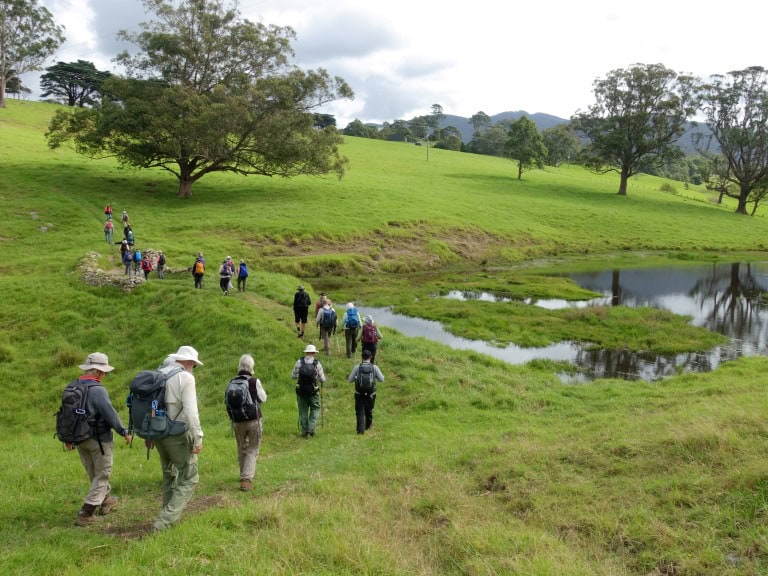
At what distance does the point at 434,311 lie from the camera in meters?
29.8

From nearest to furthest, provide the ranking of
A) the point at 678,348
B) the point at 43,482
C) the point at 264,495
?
the point at 264,495 → the point at 43,482 → the point at 678,348

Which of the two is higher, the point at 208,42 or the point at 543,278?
the point at 208,42

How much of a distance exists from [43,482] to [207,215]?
37.6 metres

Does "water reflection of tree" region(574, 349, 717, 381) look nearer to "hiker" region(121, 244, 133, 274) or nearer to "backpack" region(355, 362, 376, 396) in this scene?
"backpack" region(355, 362, 376, 396)

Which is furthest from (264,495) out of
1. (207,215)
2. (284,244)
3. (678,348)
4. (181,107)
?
(181,107)

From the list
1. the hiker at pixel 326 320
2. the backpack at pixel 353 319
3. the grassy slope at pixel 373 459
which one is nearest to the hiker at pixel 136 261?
the grassy slope at pixel 373 459

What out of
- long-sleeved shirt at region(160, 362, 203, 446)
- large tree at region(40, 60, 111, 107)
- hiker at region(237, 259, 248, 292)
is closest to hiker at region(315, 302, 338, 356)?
hiker at region(237, 259, 248, 292)

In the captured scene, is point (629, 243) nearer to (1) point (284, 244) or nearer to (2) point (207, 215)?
(1) point (284, 244)

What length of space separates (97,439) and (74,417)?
54 centimetres

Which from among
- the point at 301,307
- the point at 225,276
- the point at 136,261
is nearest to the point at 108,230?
the point at 136,261

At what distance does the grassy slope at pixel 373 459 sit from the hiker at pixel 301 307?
0.69 m

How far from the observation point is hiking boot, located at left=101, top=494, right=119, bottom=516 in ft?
26.5

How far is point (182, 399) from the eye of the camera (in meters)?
7.35

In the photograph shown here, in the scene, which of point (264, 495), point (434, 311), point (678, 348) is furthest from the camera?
point (434, 311)
